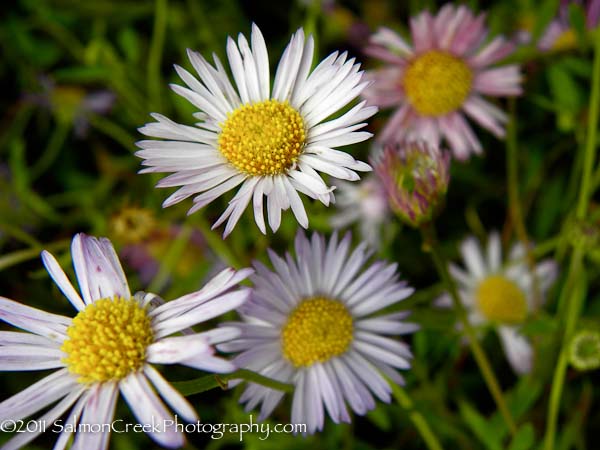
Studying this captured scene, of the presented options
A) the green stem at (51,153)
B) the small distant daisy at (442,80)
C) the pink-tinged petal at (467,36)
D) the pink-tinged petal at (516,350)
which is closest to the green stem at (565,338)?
the pink-tinged petal at (516,350)

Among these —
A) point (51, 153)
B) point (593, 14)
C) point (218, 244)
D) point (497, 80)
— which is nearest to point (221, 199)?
point (218, 244)

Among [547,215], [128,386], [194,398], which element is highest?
[547,215]

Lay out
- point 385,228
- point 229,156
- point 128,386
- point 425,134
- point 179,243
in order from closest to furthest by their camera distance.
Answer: point 128,386 → point 229,156 → point 425,134 → point 179,243 → point 385,228

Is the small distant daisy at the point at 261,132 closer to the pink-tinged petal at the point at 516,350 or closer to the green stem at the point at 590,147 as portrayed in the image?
the green stem at the point at 590,147

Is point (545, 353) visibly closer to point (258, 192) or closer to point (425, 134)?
point (425, 134)

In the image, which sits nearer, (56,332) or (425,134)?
(56,332)

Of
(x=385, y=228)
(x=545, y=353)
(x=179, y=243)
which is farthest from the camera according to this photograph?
(x=385, y=228)

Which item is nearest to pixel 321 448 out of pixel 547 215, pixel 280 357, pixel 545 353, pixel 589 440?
pixel 280 357
